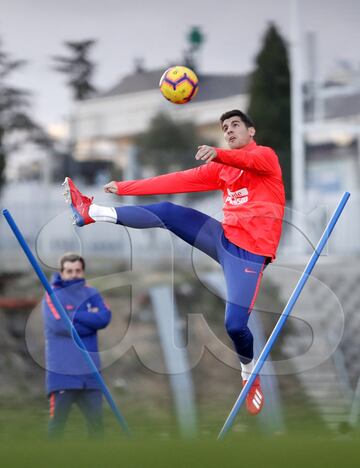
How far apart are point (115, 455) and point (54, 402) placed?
143 inches

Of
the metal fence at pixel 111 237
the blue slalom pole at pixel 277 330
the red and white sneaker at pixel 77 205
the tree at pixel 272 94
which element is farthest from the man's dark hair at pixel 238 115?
the tree at pixel 272 94

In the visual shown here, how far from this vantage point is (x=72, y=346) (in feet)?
26.9

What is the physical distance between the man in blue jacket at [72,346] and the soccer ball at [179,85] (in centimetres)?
167

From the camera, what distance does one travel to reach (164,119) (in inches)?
1092

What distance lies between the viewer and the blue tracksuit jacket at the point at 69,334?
7.97m

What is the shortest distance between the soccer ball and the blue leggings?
28.6 inches

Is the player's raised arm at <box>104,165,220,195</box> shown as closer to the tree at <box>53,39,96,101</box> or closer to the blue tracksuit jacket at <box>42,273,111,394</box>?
the blue tracksuit jacket at <box>42,273,111,394</box>

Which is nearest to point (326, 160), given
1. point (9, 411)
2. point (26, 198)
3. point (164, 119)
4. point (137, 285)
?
point (164, 119)

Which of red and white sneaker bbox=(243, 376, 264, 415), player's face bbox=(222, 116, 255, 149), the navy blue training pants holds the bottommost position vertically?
the navy blue training pants

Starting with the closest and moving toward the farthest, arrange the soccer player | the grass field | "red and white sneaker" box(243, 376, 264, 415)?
the grass field → the soccer player → "red and white sneaker" box(243, 376, 264, 415)

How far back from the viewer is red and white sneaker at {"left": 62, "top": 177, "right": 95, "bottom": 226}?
695cm

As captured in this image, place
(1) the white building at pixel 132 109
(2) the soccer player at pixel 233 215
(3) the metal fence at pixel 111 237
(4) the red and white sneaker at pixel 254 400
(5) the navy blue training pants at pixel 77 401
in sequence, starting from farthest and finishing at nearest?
(1) the white building at pixel 132 109 → (3) the metal fence at pixel 111 237 → (5) the navy blue training pants at pixel 77 401 → (4) the red and white sneaker at pixel 254 400 → (2) the soccer player at pixel 233 215

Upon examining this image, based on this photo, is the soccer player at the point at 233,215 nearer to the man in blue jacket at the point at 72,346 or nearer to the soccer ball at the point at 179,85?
the soccer ball at the point at 179,85

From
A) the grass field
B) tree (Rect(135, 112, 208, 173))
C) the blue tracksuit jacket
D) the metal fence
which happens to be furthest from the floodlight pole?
the grass field
